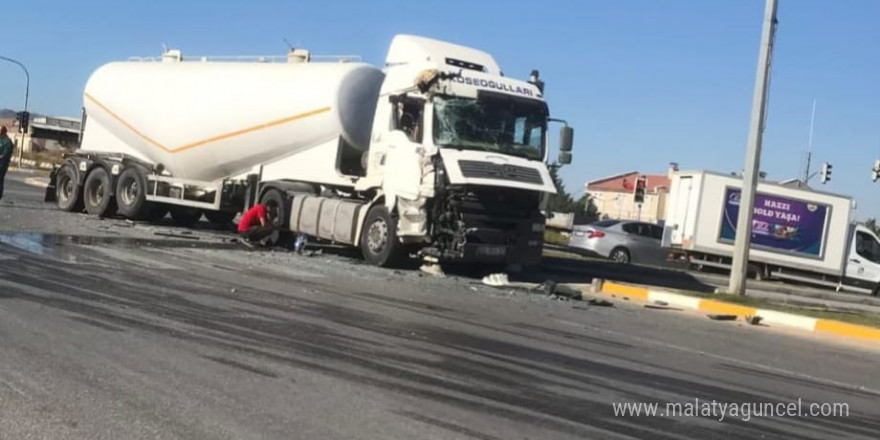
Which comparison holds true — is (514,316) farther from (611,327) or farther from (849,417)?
(849,417)

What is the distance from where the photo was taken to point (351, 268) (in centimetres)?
1512

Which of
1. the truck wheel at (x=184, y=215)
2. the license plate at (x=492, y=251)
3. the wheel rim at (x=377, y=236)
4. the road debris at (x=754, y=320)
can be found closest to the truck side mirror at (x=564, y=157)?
the license plate at (x=492, y=251)

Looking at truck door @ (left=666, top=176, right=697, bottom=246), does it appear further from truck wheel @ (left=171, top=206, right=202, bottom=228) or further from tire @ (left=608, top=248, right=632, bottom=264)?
truck wheel @ (left=171, top=206, right=202, bottom=228)

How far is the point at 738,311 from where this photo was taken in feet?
46.3

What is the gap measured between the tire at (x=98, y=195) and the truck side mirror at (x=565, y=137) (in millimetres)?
11807

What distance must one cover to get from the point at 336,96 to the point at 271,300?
23.7 feet

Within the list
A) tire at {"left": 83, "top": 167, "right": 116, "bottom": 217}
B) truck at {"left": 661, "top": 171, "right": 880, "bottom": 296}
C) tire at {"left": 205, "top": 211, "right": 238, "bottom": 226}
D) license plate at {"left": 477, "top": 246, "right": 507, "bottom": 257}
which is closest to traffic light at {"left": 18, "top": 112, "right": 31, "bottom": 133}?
tire at {"left": 83, "top": 167, "right": 116, "bottom": 217}

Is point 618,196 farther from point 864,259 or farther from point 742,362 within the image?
point 742,362

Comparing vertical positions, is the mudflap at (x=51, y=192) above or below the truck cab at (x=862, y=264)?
below

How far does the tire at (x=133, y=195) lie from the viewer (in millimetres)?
20781

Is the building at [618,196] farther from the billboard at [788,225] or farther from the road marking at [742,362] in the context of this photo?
the road marking at [742,362]

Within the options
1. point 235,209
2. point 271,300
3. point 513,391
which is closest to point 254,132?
point 235,209

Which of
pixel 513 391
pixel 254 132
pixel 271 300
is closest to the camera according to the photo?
pixel 513 391

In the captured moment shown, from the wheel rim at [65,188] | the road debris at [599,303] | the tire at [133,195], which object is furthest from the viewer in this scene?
the wheel rim at [65,188]
